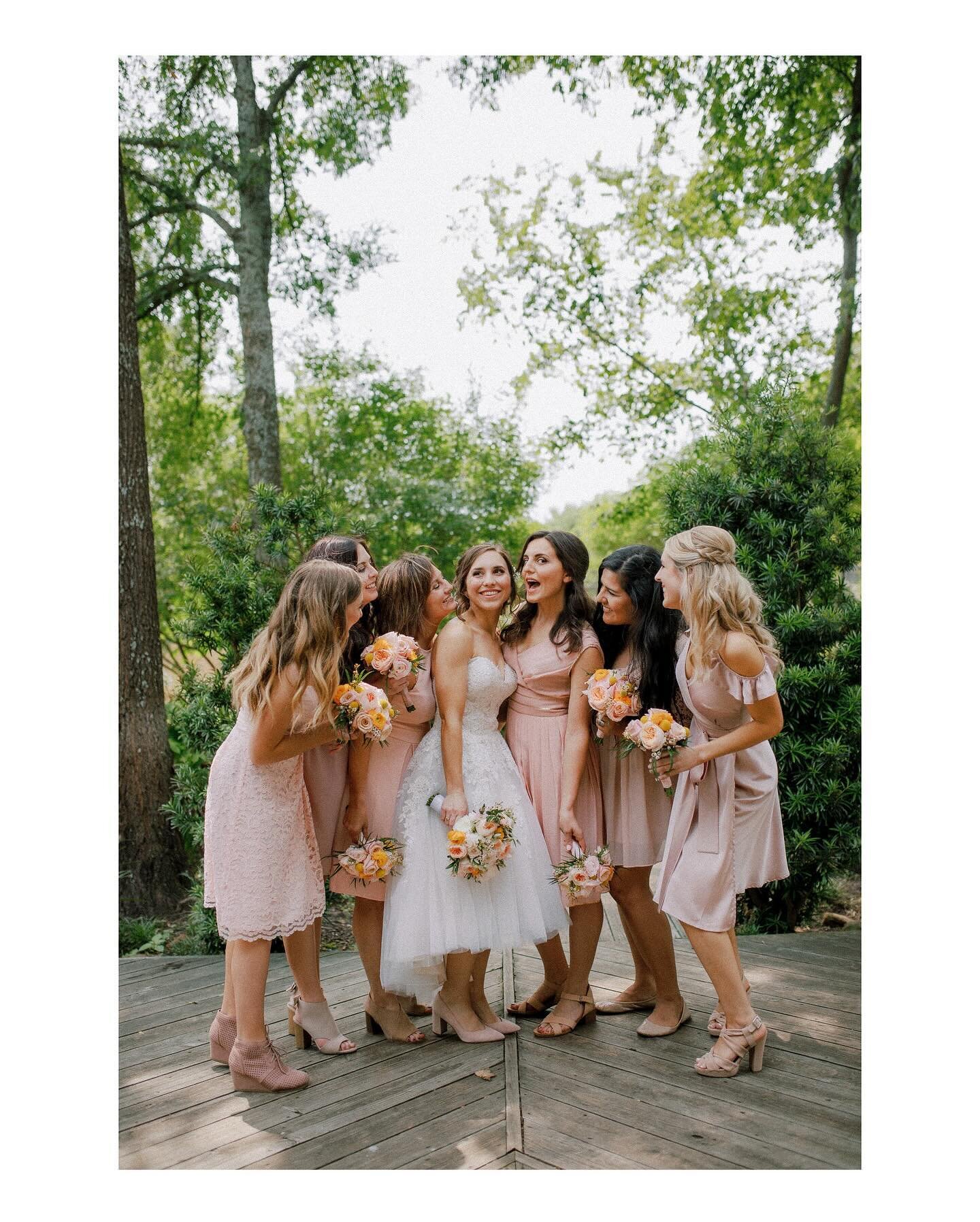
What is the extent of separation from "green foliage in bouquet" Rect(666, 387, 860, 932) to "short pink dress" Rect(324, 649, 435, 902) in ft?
7.68

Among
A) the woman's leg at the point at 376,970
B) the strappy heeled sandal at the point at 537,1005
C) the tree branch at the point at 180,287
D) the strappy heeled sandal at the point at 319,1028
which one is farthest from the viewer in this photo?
the tree branch at the point at 180,287

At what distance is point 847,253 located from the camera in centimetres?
854

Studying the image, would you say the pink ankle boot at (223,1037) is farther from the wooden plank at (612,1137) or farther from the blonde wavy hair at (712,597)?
the blonde wavy hair at (712,597)

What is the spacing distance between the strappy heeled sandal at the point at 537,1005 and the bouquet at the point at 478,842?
76 cm

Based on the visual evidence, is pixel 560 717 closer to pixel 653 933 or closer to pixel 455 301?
pixel 653 933

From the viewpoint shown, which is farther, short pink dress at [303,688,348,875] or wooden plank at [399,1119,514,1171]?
short pink dress at [303,688,348,875]

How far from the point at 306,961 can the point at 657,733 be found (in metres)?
1.48

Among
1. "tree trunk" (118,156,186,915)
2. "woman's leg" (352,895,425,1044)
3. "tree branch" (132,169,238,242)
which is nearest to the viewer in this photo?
"woman's leg" (352,895,425,1044)

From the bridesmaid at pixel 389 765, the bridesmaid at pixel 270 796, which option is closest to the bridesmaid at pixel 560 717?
the bridesmaid at pixel 389 765

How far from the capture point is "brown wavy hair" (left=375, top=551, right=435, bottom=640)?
3.73 m

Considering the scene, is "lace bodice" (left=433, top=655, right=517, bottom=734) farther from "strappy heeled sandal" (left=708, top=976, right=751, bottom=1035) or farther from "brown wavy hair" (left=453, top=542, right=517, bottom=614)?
"strappy heeled sandal" (left=708, top=976, right=751, bottom=1035)

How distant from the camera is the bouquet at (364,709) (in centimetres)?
324

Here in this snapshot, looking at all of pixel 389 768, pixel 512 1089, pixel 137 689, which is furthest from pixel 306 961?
pixel 137 689

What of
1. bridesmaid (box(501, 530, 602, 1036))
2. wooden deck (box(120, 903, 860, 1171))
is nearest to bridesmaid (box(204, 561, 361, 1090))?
wooden deck (box(120, 903, 860, 1171))
